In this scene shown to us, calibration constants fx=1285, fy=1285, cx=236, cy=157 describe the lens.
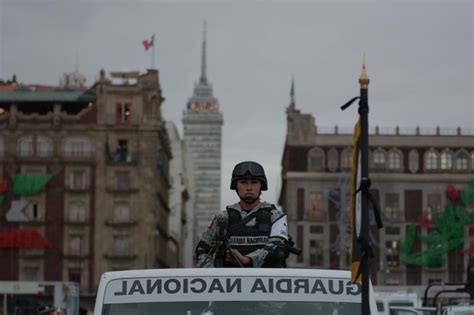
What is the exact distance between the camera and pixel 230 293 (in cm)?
645

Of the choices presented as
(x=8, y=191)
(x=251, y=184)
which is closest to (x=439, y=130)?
(x=8, y=191)

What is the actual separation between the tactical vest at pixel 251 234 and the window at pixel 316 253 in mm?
100240

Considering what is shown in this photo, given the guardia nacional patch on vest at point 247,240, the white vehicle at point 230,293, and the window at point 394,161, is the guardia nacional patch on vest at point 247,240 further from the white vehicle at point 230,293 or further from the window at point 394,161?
the window at point 394,161

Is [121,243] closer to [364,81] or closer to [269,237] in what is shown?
[269,237]

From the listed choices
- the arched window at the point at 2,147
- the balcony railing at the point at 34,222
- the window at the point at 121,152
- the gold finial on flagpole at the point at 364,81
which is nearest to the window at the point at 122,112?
the window at the point at 121,152

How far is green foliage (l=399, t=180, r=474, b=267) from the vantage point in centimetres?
10825

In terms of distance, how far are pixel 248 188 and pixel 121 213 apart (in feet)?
298

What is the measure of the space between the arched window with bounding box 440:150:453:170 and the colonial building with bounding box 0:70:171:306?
87.5 feet

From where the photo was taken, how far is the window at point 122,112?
99.2m

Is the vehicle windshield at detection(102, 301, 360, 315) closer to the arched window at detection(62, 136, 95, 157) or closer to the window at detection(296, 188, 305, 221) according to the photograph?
the arched window at detection(62, 136, 95, 157)

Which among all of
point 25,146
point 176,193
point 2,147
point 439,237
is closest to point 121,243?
Result: point 25,146

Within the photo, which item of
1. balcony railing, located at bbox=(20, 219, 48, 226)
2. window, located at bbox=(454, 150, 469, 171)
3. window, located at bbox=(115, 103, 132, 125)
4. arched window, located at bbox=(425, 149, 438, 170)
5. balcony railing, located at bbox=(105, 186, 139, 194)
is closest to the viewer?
balcony railing, located at bbox=(20, 219, 48, 226)

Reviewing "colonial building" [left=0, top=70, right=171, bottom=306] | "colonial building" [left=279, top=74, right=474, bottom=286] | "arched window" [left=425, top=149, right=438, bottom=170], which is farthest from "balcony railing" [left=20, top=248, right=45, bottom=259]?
"arched window" [left=425, top=149, right=438, bottom=170]

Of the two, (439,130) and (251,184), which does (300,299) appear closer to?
(251,184)
